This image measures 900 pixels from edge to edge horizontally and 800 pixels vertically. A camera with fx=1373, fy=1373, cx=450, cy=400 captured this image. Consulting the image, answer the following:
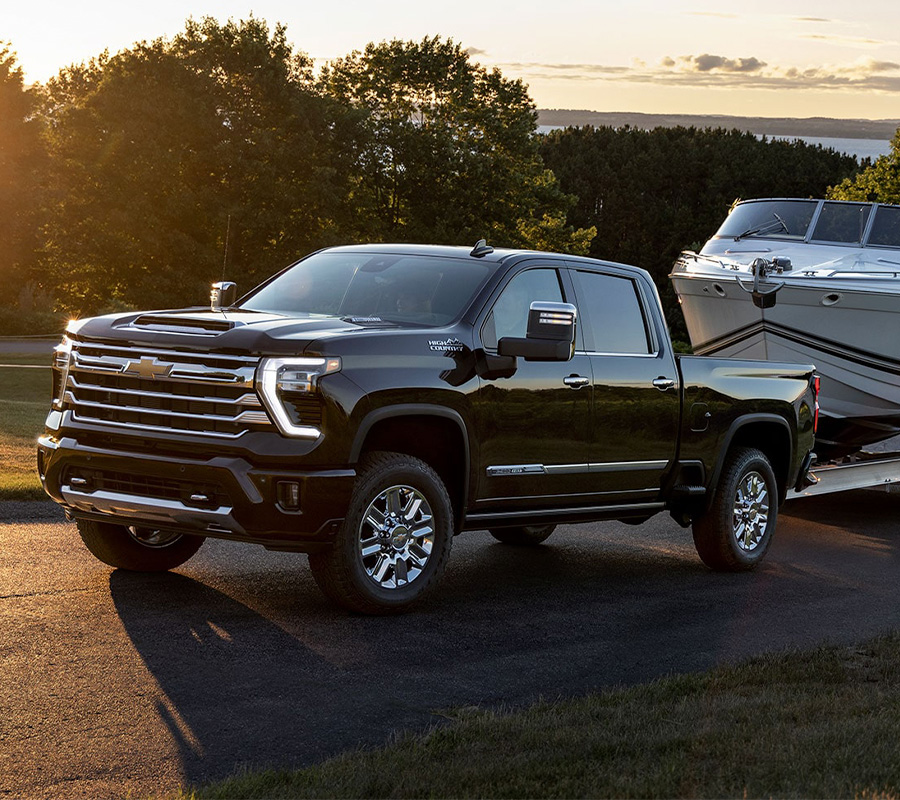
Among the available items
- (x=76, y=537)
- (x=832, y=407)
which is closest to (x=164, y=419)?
(x=76, y=537)

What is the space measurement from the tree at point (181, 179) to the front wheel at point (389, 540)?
4079cm

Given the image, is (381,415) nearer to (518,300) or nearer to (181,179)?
(518,300)

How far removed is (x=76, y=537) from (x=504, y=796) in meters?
5.73

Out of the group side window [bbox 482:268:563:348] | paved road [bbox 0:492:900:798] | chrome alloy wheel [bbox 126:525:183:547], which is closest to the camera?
paved road [bbox 0:492:900:798]

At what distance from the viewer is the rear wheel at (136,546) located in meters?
8.40

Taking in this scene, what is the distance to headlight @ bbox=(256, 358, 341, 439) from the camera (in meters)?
7.18

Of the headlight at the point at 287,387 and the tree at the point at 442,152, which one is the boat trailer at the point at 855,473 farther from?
the tree at the point at 442,152

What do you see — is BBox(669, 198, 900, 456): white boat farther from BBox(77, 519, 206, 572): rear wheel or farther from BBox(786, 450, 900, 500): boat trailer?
BBox(77, 519, 206, 572): rear wheel

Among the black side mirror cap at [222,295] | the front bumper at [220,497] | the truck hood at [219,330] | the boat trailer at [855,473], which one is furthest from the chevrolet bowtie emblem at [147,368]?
the boat trailer at [855,473]

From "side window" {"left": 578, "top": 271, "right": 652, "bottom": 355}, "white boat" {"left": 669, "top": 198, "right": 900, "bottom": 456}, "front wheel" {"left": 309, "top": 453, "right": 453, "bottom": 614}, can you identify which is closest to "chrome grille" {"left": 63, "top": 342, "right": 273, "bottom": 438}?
"front wheel" {"left": 309, "top": 453, "right": 453, "bottom": 614}

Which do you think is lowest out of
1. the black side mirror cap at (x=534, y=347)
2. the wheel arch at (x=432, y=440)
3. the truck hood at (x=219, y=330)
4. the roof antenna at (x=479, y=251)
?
the wheel arch at (x=432, y=440)

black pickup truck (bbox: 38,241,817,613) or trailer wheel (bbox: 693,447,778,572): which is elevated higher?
black pickup truck (bbox: 38,241,817,613)

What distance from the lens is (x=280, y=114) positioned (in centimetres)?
5259

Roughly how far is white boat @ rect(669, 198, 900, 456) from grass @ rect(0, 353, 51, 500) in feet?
24.8
